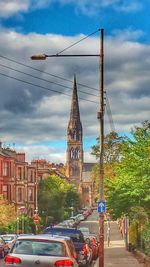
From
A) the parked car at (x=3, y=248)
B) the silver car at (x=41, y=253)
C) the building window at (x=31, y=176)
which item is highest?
the building window at (x=31, y=176)

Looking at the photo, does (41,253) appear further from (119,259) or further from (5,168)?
(5,168)

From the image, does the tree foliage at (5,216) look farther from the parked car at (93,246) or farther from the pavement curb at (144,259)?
the pavement curb at (144,259)

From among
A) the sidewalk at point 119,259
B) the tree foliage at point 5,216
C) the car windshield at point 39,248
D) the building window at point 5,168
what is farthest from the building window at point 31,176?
the car windshield at point 39,248

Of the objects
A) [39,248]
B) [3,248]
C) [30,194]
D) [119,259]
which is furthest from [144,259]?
[30,194]

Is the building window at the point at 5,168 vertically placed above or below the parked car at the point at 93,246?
above

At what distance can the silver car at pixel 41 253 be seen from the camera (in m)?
17.0

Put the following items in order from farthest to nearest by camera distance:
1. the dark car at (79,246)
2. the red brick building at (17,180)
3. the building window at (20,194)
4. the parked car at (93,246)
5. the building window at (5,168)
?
the building window at (20,194)
the red brick building at (17,180)
the building window at (5,168)
the parked car at (93,246)
the dark car at (79,246)

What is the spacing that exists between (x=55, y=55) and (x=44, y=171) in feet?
334

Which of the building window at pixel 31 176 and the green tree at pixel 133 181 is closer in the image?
→ the green tree at pixel 133 181

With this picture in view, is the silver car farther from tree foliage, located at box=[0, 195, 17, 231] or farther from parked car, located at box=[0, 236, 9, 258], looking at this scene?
tree foliage, located at box=[0, 195, 17, 231]

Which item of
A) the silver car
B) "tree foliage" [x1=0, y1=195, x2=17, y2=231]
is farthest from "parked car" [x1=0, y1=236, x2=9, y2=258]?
the silver car

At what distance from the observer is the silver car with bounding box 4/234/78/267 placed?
17016mm

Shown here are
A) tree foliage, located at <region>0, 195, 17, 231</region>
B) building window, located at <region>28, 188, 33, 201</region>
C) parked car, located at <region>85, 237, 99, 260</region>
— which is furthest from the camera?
building window, located at <region>28, 188, 33, 201</region>

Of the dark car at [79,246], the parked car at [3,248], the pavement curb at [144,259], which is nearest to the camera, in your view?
the dark car at [79,246]
